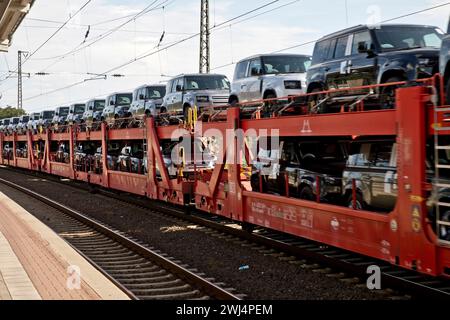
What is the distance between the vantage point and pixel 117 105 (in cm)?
2455

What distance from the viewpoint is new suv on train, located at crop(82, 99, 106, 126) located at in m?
27.1

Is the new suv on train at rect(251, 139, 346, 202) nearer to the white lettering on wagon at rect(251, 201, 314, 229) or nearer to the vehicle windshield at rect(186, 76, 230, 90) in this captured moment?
the white lettering on wagon at rect(251, 201, 314, 229)

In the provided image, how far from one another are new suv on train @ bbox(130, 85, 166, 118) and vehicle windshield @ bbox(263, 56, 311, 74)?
7.33 meters

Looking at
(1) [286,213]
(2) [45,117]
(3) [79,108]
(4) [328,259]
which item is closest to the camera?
(4) [328,259]

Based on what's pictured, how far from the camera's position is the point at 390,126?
734cm

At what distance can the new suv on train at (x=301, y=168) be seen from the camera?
1016 cm

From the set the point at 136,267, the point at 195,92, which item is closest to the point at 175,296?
the point at 136,267

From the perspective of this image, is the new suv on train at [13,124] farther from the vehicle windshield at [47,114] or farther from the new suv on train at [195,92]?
the new suv on train at [195,92]

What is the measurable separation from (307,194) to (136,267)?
10.4 feet

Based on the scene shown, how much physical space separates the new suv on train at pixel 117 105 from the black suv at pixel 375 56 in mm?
13806

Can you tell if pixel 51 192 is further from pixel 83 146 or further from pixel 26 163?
pixel 26 163

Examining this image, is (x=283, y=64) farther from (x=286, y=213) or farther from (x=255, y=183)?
(x=286, y=213)

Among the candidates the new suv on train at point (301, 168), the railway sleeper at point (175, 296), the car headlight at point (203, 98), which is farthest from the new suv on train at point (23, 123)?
the railway sleeper at point (175, 296)

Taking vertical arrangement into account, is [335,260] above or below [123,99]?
below
